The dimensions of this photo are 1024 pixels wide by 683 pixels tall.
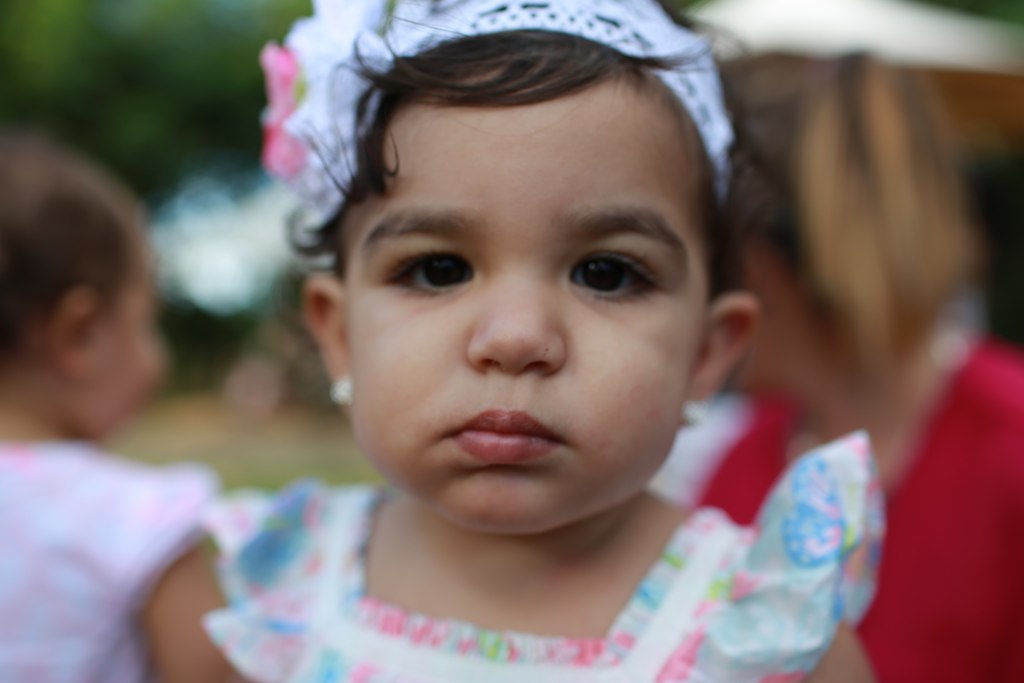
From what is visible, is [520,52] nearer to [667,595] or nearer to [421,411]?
[421,411]

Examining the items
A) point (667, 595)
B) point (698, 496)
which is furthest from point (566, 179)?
point (698, 496)

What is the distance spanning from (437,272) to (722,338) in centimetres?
48

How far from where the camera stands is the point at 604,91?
1.33 meters

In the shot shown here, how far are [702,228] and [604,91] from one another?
0.84 feet

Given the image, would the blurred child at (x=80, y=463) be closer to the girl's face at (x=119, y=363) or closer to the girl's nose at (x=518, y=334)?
the girl's face at (x=119, y=363)

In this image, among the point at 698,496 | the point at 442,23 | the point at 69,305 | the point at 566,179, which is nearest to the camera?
the point at 566,179

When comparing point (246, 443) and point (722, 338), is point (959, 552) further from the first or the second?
point (246, 443)

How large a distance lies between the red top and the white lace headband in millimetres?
1184

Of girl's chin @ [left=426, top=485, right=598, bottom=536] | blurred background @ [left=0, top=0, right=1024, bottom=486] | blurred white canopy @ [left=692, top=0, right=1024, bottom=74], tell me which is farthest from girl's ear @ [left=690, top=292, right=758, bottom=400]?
blurred background @ [left=0, top=0, right=1024, bottom=486]

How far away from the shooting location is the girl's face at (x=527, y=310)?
1.24 metres

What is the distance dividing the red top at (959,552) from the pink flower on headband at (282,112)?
1564mm

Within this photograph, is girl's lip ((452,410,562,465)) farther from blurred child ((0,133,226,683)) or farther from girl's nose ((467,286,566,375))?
blurred child ((0,133,226,683))

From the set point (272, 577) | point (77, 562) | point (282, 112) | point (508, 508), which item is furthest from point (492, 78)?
point (77, 562)

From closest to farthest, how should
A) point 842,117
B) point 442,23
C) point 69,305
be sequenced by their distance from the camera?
1. point 442,23
2. point 69,305
3. point 842,117
